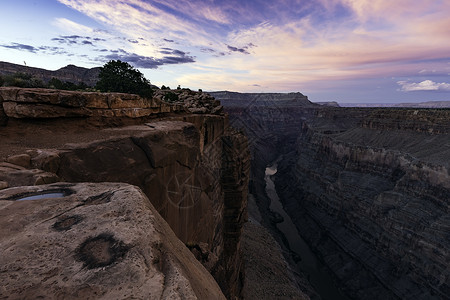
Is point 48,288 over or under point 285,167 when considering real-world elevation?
over

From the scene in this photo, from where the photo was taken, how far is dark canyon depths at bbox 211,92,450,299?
1326 inches

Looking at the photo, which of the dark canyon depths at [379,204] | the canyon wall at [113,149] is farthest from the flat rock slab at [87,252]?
the dark canyon depths at [379,204]

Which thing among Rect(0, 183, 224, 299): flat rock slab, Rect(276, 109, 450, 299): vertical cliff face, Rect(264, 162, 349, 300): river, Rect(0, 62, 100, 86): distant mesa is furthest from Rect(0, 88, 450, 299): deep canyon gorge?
Rect(0, 62, 100, 86): distant mesa

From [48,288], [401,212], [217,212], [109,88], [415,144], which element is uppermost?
[109,88]

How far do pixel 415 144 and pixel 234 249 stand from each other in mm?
45988

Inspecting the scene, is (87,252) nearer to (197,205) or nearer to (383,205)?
(197,205)

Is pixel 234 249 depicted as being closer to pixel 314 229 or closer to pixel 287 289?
pixel 287 289

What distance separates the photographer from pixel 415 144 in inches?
1949

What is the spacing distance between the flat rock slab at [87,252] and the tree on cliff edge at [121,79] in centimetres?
1424

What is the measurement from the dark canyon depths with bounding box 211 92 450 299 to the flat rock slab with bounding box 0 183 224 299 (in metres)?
34.6

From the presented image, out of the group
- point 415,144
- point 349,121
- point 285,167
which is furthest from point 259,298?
point 349,121

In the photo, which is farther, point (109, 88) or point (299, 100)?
point (299, 100)

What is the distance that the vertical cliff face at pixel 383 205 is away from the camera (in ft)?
110

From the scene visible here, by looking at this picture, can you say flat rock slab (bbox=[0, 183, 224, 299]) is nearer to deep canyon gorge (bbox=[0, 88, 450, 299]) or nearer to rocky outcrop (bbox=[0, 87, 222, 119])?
deep canyon gorge (bbox=[0, 88, 450, 299])
